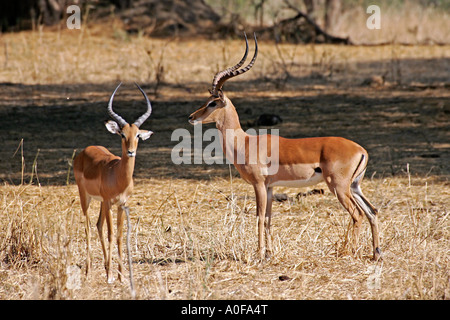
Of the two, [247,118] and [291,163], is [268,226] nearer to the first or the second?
[291,163]

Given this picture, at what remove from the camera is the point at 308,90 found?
13.1 m

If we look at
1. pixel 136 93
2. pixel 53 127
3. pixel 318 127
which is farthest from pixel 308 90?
pixel 53 127

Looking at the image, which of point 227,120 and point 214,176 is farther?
point 214,176

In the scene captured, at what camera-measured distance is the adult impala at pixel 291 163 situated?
214 inches

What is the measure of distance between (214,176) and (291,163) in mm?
3149

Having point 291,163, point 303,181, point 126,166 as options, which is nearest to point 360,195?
point 303,181

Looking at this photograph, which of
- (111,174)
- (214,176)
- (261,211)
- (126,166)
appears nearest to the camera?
(126,166)

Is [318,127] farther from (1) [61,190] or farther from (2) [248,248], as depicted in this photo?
(2) [248,248]

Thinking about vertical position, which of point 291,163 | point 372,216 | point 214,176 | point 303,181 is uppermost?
point 291,163

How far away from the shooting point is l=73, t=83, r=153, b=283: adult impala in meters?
4.73

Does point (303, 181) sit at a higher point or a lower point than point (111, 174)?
lower

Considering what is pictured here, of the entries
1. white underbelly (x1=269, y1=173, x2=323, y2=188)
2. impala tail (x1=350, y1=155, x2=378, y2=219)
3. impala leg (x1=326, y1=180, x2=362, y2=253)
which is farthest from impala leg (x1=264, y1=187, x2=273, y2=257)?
impala tail (x1=350, y1=155, x2=378, y2=219)

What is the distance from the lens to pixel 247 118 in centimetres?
1121

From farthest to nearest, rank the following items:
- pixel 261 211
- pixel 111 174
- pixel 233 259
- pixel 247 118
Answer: pixel 247 118 → pixel 233 259 → pixel 261 211 → pixel 111 174
